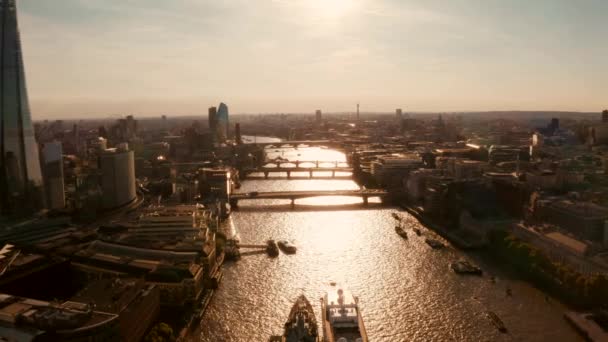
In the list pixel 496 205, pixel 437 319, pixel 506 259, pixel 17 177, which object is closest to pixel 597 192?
pixel 496 205

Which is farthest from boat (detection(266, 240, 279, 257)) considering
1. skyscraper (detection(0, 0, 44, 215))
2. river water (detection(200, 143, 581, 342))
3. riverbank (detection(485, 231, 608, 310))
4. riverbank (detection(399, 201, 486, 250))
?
skyscraper (detection(0, 0, 44, 215))

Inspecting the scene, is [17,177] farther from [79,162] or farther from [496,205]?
[496,205]

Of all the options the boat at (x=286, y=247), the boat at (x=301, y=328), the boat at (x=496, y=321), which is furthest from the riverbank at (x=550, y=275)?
the boat at (x=301, y=328)

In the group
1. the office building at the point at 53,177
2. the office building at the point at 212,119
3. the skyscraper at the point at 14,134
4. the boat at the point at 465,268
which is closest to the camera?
the boat at the point at 465,268

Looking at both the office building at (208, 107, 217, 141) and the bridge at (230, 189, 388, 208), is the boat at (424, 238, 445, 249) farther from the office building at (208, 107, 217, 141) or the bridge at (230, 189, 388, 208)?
the office building at (208, 107, 217, 141)

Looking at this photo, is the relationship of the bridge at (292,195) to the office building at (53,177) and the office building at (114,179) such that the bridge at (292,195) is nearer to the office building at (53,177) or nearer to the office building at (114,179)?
the office building at (114,179)

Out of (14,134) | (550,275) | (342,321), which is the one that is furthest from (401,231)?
(14,134)
